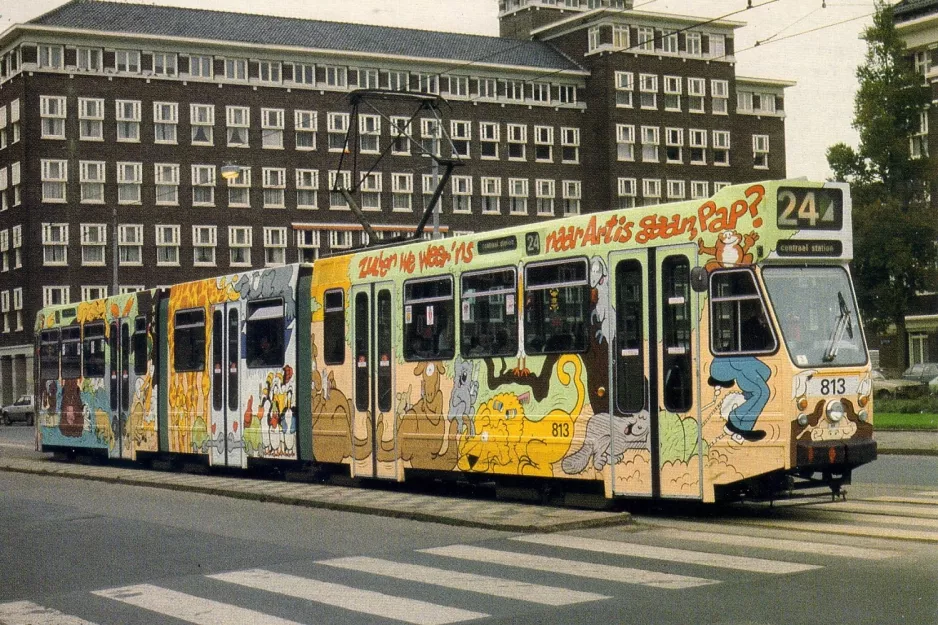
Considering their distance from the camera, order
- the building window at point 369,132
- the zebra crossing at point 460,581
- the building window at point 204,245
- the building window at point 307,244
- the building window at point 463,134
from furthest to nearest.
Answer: the building window at point 463,134 → the building window at point 369,132 → the building window at point 307,244 → the building window at point 204,245 → the zebra crossing at point 460,581

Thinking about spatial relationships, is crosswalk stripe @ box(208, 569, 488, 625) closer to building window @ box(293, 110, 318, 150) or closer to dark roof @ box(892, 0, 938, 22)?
building window @ box(293, 110, 318, 150)

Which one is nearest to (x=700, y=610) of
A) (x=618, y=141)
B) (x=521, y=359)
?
(x=521, y=359)

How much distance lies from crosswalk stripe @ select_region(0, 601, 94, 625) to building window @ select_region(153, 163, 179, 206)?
68.8 meters

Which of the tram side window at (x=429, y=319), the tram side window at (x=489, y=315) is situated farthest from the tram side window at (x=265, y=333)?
the tram side window at (x=489, y=315)

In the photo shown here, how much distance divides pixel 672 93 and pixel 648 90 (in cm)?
181

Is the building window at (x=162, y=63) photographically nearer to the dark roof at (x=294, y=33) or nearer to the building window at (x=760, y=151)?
the dark roof at (x=294, y=33)

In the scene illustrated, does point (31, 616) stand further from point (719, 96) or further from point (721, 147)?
point (721, 147)

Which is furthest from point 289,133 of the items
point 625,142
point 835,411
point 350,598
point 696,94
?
point 350,598

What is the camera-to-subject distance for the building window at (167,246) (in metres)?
76.9

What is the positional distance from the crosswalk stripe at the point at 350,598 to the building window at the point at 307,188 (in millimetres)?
70695

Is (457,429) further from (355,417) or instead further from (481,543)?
(481,543)

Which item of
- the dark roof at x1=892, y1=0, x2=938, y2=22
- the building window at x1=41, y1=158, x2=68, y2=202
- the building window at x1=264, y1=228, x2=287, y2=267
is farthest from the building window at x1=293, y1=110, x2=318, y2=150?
the dark roof at x1=892, y1=0, x2=938, y2=22

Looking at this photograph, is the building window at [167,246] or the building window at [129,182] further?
the building window at [167,246]

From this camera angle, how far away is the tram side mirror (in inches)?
540
